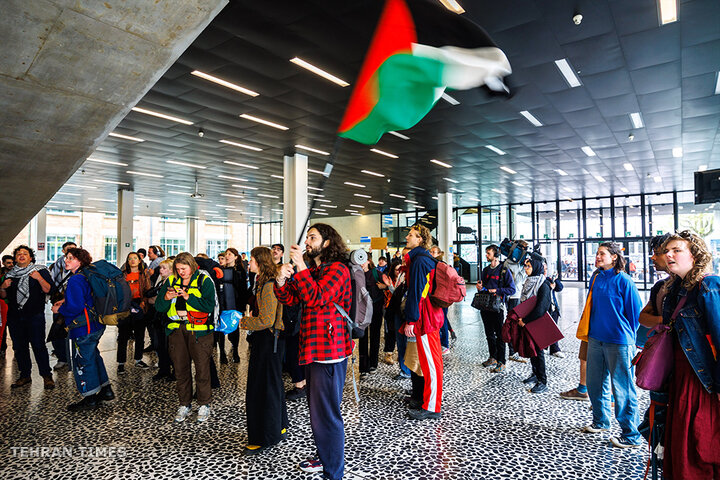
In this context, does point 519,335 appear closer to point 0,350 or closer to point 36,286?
point 36,286

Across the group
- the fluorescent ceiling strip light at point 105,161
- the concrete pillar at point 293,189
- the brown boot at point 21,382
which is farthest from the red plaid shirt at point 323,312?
the fluorescent ceiling strip light at point 105,161

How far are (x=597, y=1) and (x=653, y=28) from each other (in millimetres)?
1132

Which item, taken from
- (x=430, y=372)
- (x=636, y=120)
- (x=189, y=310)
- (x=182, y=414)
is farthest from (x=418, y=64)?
(x=636, y=120)

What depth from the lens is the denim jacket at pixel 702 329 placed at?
6.17 ft

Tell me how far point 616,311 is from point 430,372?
1.57 meters

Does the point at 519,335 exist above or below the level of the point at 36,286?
below

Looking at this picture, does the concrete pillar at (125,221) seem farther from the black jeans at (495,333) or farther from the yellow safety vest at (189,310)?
the black jeans at (495,333)

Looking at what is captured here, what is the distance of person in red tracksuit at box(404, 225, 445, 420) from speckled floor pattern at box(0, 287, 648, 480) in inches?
6.8

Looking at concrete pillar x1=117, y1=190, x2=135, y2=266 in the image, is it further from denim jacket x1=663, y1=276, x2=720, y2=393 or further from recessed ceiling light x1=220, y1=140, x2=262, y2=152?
denim jacket x1=663, y1=276, x2=720, y2=393

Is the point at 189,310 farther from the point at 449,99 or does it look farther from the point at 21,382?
the point at 449,99

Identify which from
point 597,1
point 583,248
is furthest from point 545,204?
point 597,1

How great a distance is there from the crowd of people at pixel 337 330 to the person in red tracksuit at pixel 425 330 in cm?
1

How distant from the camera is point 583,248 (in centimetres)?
1898

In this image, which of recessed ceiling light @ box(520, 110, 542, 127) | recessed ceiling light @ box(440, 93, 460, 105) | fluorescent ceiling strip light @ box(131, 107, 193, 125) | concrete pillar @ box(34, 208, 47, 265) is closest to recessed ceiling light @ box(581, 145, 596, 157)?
recessed ceiling light @ box(520, 110, 542, 127)
